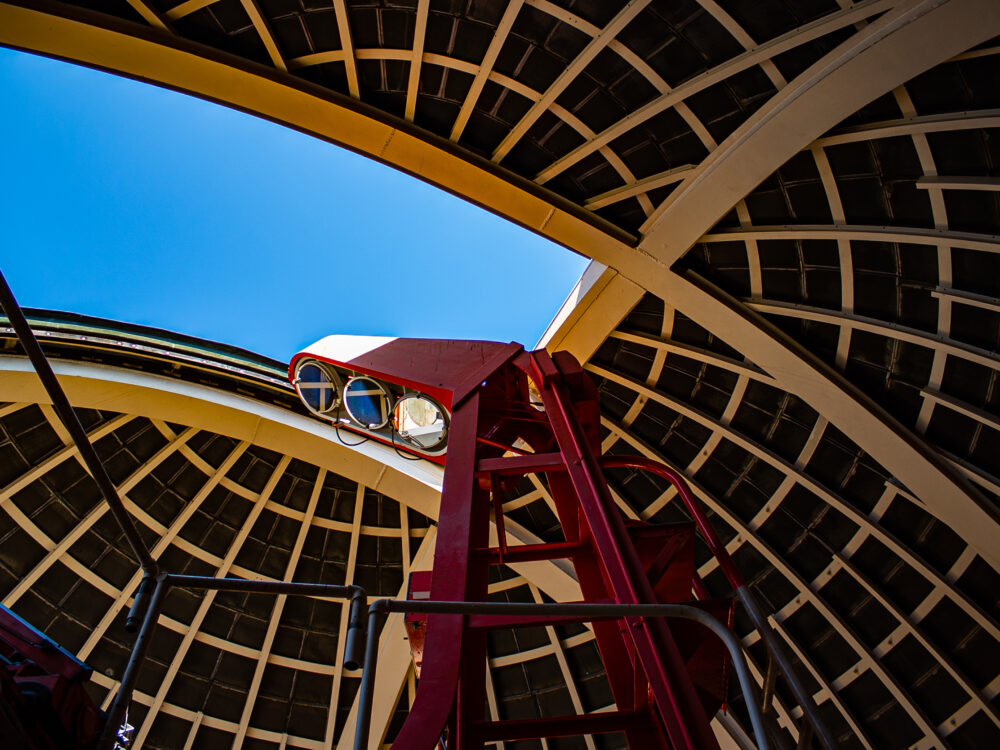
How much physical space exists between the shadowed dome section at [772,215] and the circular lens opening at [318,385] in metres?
6.16

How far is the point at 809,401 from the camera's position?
1888 cm

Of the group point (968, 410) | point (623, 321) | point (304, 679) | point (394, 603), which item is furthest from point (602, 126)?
point (304, 679)

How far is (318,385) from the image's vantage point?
17.9 metres

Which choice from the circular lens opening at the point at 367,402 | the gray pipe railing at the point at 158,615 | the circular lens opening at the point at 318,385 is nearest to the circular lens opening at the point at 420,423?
the circular lens opening at the point at 367,402

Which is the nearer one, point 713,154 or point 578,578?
point 578,578

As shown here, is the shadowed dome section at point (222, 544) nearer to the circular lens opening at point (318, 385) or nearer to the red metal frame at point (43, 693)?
the circular lens opening at point (318, 385)

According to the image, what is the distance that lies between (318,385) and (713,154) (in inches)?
482

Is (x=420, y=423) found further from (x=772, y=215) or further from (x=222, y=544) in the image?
(x=222, y=544)

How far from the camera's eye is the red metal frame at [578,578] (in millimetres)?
6371

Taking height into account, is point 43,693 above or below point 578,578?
below

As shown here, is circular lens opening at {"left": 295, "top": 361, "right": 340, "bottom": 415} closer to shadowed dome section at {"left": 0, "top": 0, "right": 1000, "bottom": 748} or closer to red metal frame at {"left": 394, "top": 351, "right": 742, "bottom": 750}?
shadowed dome section at {"left": 0, "top": 0, "right": 1000, "bottom": 748}

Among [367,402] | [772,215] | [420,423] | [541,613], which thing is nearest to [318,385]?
[367,402]

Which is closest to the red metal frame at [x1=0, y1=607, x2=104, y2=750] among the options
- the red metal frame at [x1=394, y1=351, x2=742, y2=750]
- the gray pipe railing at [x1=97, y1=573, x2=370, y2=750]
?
the gray pipe railing at [x1=97, y1=573, x2=370, y2=750]

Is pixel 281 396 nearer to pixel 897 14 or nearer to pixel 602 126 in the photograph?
pixel 602 126
